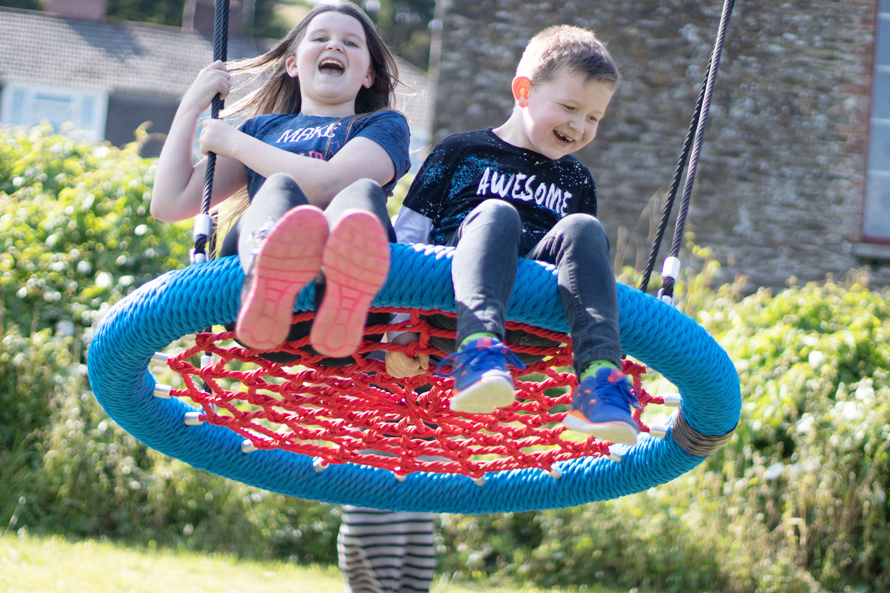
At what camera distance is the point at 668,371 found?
1592 millimetres

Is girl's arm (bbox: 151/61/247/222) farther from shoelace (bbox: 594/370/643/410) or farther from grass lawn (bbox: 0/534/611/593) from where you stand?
grass lawn (bbox: 0/534/611/593)

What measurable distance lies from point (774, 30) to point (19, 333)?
642 centimetres

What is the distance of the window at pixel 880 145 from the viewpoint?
24.8 ft

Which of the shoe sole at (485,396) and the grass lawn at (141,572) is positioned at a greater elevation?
the shoe sole at (485,396)

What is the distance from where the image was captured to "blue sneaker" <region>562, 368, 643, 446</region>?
4.40ft

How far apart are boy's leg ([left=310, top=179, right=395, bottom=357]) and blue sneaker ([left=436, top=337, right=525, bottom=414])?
0.17 m

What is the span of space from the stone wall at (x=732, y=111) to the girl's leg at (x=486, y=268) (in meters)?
5.87

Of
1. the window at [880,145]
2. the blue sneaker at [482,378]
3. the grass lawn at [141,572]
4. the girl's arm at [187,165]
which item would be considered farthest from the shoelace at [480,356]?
the window at [880,145]

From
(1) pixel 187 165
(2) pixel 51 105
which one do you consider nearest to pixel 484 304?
(1) pixel 187 165

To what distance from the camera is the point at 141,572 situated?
3.53m

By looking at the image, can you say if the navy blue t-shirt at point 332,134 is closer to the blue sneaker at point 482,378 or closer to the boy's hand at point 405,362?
the boy's hand at point 405,362

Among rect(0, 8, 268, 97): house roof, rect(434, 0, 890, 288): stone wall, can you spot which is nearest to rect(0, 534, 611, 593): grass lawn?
rect(434, 0, 890, 288): stone wall

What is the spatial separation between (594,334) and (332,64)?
117 centimetres

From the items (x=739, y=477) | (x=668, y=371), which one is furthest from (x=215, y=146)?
(x=739, y=477)
